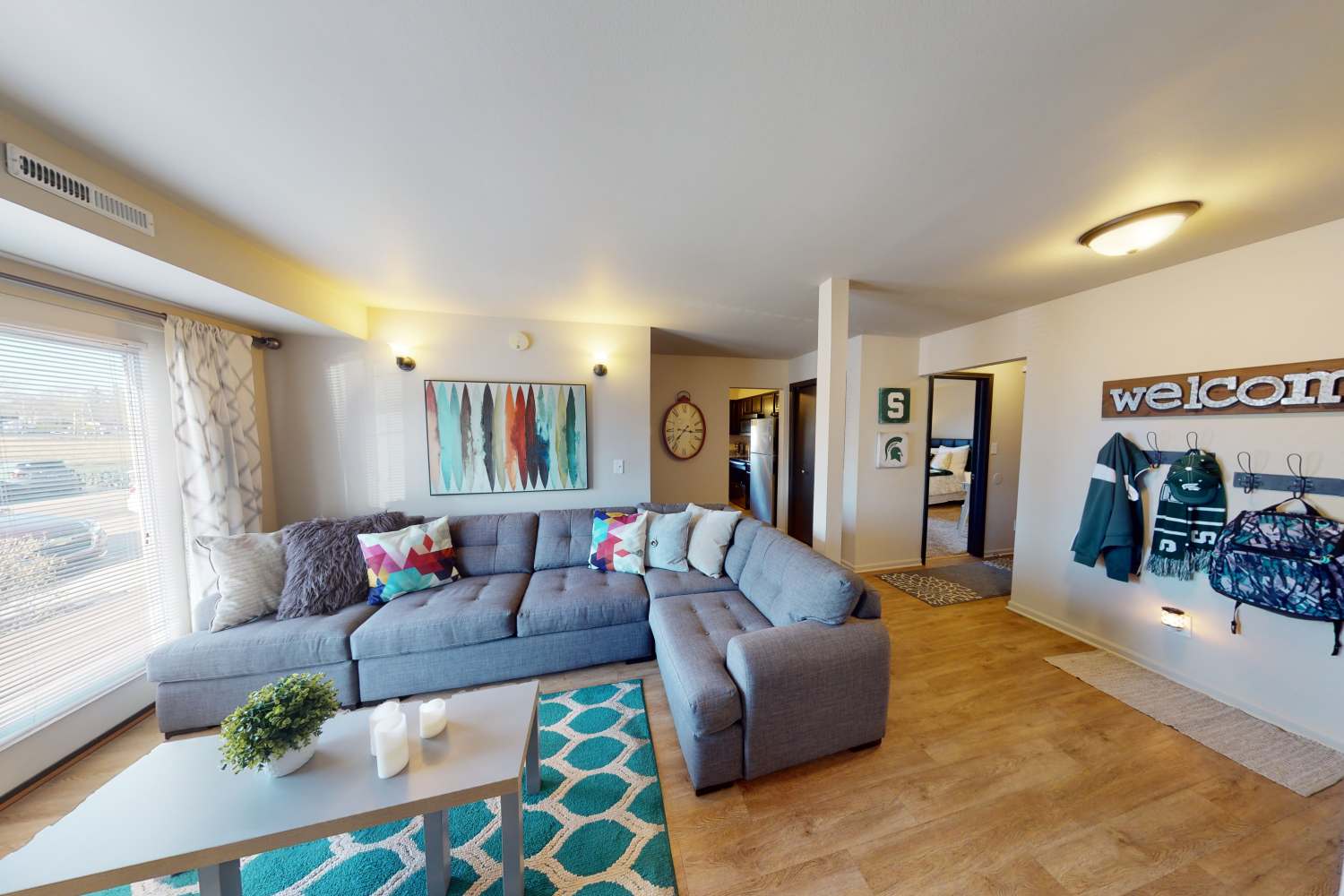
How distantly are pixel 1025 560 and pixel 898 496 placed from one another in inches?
41.3

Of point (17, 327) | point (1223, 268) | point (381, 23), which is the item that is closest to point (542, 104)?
point (381, 23)

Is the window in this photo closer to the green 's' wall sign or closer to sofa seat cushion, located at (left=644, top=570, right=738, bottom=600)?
sofa seat cushion, located at (left=644, top=570, right=738, bottom=600)

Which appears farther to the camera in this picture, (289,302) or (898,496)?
(898,496)

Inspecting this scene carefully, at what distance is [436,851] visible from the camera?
1184 mm

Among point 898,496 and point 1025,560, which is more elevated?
point 898,496

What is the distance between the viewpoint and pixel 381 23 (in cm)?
88

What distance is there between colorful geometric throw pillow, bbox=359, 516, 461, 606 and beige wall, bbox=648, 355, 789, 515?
2381mm

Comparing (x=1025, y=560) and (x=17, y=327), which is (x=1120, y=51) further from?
(x=17, y=327)

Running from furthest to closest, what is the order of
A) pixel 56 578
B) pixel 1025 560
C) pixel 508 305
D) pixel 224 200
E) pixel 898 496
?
pixel 898 496 → pixel 1025 560 → pixel 508 305 → pixel 56 578 → pixel 224 200

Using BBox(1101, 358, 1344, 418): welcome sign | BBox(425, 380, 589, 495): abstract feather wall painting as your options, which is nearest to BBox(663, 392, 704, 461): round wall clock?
BBox(425, 380, 589, 495): abstract feather wall painting

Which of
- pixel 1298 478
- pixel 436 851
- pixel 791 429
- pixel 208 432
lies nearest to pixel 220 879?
pixel 436 851

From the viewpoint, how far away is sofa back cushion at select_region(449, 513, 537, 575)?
269cm

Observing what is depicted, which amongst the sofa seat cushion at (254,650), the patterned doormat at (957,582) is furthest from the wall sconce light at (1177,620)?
the sofa seat cushion at (254,650)

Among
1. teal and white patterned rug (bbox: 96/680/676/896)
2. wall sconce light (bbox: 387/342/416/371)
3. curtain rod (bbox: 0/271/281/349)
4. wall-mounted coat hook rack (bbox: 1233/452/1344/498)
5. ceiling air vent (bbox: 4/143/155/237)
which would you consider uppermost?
ceiling air vent (bbox: 4/143/155/237)
